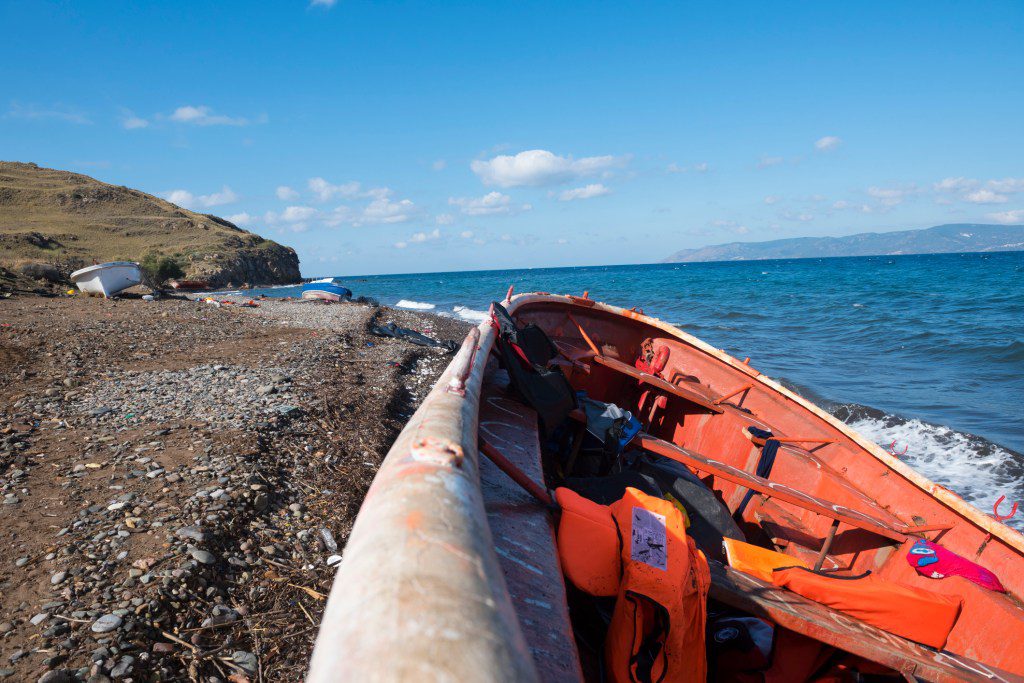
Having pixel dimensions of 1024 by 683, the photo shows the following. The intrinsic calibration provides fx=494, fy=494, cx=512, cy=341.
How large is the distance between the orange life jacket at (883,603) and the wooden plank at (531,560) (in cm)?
138

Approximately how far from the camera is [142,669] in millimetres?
2283

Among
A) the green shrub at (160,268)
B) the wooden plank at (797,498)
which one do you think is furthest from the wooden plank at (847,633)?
the green shrub at (160,268)

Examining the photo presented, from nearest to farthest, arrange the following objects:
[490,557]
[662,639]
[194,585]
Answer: [490,557] < [662,639] < [194,585]

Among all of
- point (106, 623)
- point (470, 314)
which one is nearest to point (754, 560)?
point (106, 623)

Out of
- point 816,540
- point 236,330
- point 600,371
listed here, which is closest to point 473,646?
point 816,540

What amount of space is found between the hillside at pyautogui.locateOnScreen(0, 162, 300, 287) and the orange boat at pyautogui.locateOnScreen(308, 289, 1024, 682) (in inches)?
1243

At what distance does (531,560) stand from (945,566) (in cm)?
276

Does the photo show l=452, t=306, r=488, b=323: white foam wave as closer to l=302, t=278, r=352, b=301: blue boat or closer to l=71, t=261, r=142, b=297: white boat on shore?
l=302, t=278, r=352, b=301: blue boat

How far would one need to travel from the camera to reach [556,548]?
6.31ft

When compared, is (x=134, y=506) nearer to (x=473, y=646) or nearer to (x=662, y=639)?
(x=662, y=639)

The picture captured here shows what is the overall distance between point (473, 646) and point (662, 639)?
161 cm

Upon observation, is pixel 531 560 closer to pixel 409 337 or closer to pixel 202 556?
pixel 202 556

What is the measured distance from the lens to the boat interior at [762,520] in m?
2.00

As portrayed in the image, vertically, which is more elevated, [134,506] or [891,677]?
[134,506]
